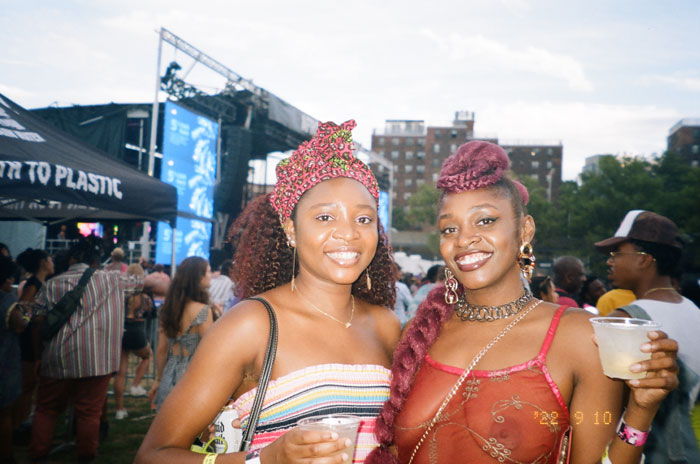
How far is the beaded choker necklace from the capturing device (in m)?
2.01

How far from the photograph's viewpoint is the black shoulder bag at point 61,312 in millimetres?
4457

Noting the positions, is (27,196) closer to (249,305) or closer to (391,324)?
(249,305)

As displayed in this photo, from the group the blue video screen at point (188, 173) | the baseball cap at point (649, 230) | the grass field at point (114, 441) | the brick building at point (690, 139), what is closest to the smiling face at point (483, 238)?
the baseball cap at point (649, 230)

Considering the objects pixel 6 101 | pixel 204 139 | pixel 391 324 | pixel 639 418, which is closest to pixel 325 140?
pixel 391 324

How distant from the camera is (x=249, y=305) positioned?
192 centimetres

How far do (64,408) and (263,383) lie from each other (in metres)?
3.82

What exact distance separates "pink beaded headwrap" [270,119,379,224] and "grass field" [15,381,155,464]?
4.22m

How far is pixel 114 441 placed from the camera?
5590 mm

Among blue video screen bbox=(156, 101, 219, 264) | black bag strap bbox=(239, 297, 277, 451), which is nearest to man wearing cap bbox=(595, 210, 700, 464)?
black bag strap bbox=(239, 297, 277, 451)

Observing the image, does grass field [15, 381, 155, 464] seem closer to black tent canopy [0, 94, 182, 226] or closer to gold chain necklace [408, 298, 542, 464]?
black tent canopy [0, 94, 182, 226]

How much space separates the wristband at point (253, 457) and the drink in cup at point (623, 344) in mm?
→ 1107

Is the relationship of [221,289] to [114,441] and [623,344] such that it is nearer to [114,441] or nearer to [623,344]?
[114,441]

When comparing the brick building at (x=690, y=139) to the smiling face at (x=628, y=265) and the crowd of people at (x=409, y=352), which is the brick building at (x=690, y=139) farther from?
the crowd of people at (x=409, y=352)

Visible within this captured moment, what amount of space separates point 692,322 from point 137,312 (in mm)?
6127
